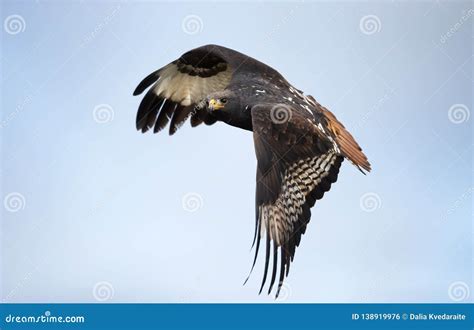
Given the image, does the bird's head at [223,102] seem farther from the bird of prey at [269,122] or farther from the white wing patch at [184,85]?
Answer: the white wing patch at [184,85]

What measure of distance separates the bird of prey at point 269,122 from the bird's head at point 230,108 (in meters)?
0.01

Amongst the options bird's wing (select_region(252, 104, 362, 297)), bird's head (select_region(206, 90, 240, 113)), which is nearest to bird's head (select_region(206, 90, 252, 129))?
bird's head (select_region(206, 90, 240, 113))

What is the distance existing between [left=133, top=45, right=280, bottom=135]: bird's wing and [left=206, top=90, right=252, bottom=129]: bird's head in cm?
157

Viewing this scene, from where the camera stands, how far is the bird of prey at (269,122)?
22.8ft

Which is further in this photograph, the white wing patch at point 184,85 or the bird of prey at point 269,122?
the white wing patch at point 184,85

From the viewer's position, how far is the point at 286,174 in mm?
7188

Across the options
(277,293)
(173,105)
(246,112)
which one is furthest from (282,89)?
(277,293)

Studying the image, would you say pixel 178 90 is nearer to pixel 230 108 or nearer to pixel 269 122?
pixel 230 108

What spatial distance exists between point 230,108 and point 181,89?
224 centimetres

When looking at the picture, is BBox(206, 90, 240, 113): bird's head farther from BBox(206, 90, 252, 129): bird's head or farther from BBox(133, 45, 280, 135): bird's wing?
BBox(133, 45, 280, 135): bird's wing

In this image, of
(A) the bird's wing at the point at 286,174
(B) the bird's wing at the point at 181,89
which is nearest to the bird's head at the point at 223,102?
(A) the bird's wing at the point at 286,174

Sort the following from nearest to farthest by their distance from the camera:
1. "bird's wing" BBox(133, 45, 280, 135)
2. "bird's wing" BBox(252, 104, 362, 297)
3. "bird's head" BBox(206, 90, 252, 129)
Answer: "bird's wing" BBox(252, 104, 362, 297), "bird's head" BBox(206, 90, 252, 129), "bird's wing" BBox(133, 45, 280, 135)

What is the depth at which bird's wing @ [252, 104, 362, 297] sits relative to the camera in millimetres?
6840
